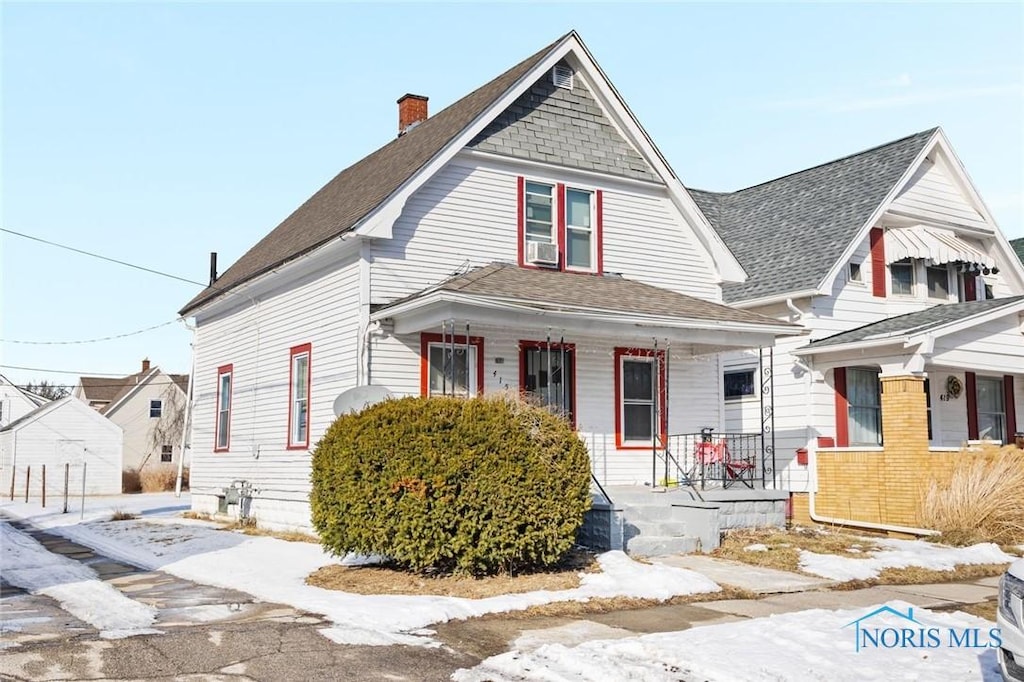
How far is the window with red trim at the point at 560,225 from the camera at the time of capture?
16.9m

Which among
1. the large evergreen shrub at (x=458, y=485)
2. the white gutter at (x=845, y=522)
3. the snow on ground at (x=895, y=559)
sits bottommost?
the snow on ground at (x=895, y=559)

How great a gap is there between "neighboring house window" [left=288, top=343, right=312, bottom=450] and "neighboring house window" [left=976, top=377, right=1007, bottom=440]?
50.4ft

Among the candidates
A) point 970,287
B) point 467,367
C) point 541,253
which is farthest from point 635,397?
point 970,287

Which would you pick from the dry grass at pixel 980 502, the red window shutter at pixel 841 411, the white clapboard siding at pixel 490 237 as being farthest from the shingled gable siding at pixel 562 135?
the dry grass at pixel 980 502

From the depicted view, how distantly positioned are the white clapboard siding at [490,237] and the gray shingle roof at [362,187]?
0.68 m

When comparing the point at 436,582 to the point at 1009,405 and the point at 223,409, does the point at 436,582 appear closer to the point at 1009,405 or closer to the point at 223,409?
the point at 223,409

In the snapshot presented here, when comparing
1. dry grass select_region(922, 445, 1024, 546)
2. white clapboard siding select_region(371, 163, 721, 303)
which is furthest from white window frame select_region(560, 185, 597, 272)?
dry grass select_region(922, 445, 1024, 546)

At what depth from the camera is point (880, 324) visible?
19.0 metres

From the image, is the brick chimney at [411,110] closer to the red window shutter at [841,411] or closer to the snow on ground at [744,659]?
the red window shutter at [841,411]

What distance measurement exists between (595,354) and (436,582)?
7198 millimetres

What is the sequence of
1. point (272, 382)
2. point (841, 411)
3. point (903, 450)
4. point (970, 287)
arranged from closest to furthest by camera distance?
point (903, 450), point (272, 382), point (841, 411), point (970, 287)

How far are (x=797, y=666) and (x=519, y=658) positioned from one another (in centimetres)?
214

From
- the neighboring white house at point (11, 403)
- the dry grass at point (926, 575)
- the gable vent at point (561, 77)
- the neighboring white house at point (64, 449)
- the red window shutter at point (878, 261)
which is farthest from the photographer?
the neighboring white house at point (11, 403)

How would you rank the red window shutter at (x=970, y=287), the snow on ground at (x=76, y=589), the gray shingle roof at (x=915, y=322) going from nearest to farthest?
the snow on ground at (x=76, y=589) → the gray shingle roof at (x=915, y=322) → the red window shutter at (x=970, y=287)
